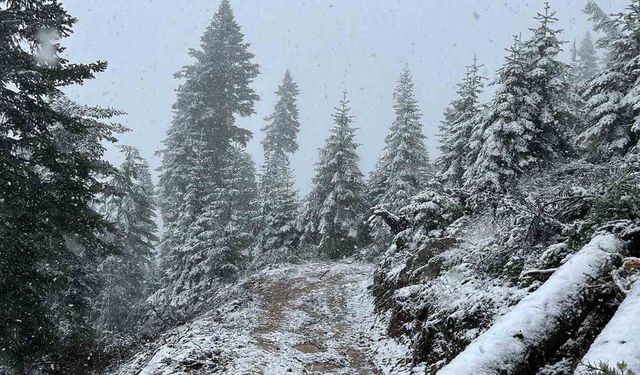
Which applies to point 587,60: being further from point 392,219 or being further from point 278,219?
point 392,219

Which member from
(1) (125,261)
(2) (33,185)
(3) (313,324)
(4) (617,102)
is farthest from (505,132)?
(1) (125,261)

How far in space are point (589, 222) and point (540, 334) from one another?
3327mm

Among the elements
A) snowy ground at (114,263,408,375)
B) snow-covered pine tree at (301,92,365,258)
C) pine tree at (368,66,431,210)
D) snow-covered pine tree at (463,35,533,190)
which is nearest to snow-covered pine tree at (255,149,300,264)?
snow-covered pine tree at (301,92,365,258)

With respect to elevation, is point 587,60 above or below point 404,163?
above

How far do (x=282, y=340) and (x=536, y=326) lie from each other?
626cm

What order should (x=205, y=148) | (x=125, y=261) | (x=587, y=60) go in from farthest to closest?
(x=587, y=60) → (x=205, y=148) → (x=125, y=261)

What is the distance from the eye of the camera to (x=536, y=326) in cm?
517

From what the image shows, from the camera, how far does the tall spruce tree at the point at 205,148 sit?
24.1m

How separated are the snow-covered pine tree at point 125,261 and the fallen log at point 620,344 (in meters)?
22.8

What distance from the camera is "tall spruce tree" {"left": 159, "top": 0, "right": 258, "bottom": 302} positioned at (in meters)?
24.1

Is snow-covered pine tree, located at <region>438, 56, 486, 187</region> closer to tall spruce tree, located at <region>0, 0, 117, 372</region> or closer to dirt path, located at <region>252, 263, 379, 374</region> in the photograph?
dirt path, located at <region>252, 263, 379, 374</region>

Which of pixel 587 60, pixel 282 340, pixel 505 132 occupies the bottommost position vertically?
pixel 282 340

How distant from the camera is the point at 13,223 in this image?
11.7 meters

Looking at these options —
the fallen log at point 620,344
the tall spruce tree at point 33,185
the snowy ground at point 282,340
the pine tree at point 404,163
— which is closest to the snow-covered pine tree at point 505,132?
the snowy ground at point 282,340
